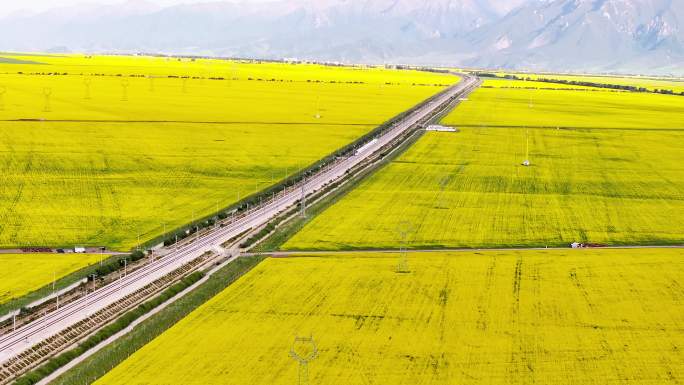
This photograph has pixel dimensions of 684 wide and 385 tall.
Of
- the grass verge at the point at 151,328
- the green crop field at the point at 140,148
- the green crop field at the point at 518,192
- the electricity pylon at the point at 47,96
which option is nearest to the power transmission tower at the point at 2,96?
the green crop field at the point at 140,148

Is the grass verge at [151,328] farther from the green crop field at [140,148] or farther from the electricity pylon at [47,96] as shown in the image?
the electricity pylon at [47,96]

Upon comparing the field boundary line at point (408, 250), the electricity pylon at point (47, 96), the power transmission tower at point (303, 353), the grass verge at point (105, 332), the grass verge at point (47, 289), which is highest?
the electricity pylon at point (47, 96)

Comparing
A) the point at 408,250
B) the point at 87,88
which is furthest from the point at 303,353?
the point at 87,88

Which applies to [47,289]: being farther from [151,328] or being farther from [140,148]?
[140,148]

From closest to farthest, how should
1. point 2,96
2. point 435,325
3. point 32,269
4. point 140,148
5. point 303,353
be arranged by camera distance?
point 303,353 → point 435,325 → point 32,269 → point 140,148 → point 2,96

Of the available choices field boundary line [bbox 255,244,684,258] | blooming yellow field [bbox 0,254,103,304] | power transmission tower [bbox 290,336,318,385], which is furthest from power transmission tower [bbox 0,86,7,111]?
power transmission tower [bbox 290,336,318,385]
